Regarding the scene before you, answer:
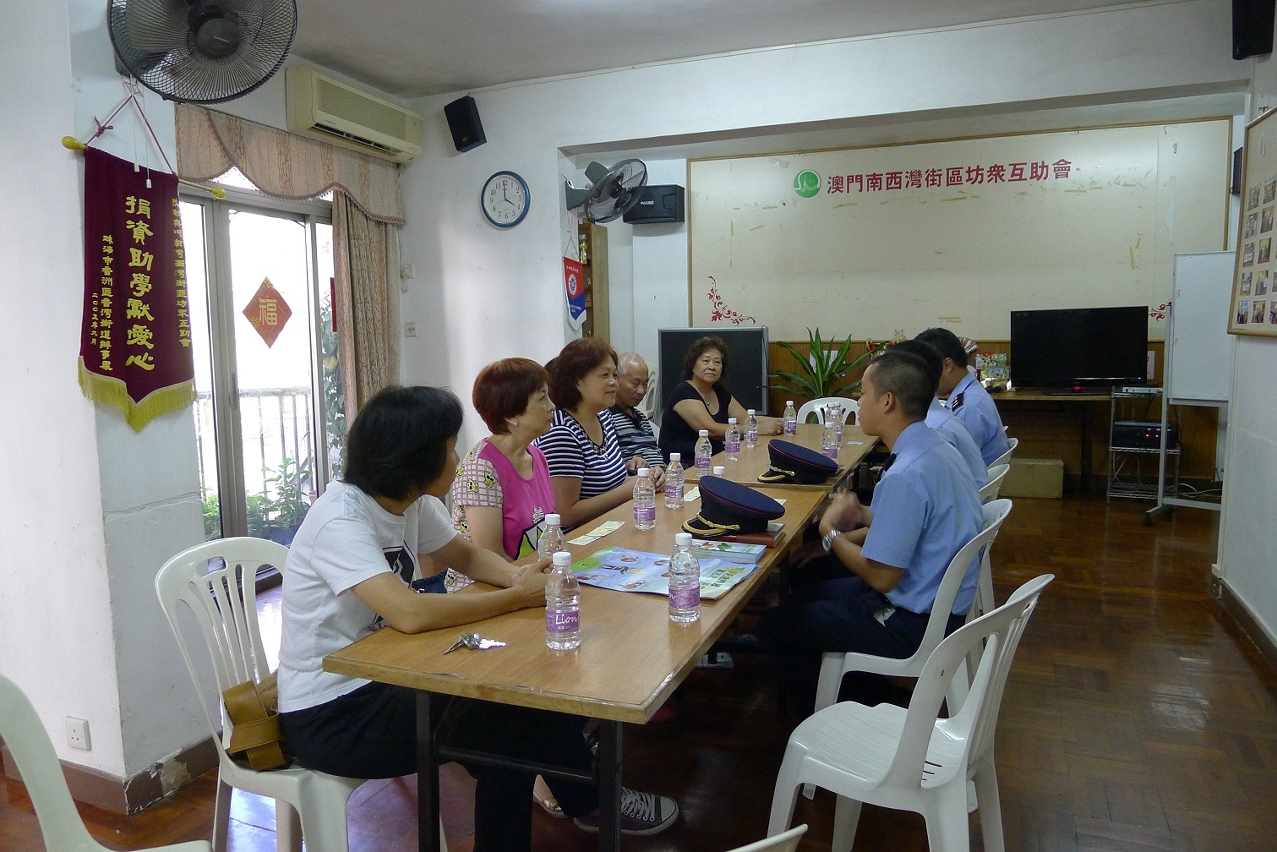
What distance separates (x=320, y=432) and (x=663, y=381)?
2.95 meters

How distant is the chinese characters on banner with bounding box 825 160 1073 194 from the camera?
6363 mm

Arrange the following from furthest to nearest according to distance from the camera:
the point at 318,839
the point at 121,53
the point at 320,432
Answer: the point at 320,432 < the point at 121,53 < the point at 318,839

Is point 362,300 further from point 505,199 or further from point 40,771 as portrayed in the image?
point 40,771

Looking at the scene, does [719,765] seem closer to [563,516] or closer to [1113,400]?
[563,516]

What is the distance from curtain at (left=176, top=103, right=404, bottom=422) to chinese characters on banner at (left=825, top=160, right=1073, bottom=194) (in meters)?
3.66

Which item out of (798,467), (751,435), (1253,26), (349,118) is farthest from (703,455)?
(1253,26)

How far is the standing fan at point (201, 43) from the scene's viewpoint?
232cm

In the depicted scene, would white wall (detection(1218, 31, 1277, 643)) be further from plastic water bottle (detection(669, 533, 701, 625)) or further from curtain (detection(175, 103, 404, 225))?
curtain (detection(175, 103, 404, 225))

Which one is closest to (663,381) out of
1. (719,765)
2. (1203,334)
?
(1203,334)

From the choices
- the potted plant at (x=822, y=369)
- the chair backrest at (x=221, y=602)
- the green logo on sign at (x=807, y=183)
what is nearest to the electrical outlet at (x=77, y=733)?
the chair backrest at (x=221, y=602)

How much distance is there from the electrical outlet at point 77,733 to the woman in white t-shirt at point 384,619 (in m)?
1.15

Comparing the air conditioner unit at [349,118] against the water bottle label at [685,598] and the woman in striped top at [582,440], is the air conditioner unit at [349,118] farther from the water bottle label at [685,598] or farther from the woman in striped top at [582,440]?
the water bottle label at [685,598]

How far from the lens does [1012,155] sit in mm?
6426

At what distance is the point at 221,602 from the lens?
6.47 ft
